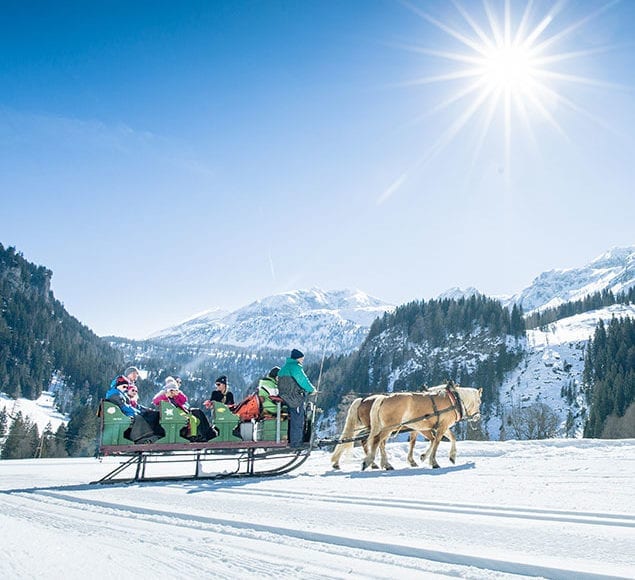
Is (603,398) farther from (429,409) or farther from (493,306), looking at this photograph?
(429,409)

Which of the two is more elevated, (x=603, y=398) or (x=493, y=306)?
(x=493, y=306)

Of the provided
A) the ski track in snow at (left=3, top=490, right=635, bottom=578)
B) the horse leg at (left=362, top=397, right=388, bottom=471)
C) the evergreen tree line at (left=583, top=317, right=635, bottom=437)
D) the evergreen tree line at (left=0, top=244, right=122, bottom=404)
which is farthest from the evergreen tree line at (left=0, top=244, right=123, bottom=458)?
the ski track in snow at (left=3, top=490, right=635, bottom=578)

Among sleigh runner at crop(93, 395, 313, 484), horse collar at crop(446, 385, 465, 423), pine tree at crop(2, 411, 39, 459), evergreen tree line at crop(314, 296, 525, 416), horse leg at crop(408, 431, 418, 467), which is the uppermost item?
evergreen tree line at crop(314, 296, 525, 416)

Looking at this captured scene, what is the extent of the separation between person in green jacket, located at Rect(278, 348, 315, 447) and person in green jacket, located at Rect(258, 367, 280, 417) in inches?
12.8

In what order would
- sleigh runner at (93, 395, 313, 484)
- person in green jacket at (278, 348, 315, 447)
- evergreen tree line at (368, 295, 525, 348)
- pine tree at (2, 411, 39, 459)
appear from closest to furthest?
1. sleigh runner at (93, 395, 313, 484)
2. person in green jacket at (278, 348, 315, 447)
3. pine tree at (2, 411, 39, 459)
4. evergreen tree line at (368, 295, 525, 348)

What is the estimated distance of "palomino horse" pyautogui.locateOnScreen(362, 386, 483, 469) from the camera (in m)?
10.7

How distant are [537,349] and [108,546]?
165 meters

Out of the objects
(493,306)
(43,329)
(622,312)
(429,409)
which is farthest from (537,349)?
(43,329)

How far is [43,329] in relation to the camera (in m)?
172

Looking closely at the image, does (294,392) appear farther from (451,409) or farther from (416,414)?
Answer: (451,409)

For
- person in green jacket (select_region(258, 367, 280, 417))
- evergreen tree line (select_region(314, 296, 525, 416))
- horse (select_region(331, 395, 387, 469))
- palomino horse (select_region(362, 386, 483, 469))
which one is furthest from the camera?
evergreen tree line (select_region(314, 296, 525, 416))

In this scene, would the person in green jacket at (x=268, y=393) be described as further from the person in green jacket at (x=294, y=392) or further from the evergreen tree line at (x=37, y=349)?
the evergreen tree line at (x=37, y=349)

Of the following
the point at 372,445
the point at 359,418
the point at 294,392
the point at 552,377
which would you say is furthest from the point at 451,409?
the point at 552,377

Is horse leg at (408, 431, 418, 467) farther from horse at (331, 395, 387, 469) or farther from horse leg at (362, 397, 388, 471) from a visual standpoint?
horse at (331, 395, 387, 469)
